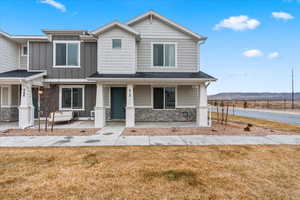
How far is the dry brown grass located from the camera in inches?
133

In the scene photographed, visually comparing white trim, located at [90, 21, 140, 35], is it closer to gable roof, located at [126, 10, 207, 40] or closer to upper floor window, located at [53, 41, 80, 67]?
gable roof, located at [126, 10, 207, 40]

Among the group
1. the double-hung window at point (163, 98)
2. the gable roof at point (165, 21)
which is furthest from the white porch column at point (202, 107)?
the gable roof at point (165, 21)

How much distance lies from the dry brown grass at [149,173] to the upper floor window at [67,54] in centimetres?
788

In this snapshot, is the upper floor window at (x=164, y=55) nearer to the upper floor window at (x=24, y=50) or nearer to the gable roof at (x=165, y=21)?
the gable roof at (x=165, y=21)

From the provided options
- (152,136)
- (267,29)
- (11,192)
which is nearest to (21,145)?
(11,192)

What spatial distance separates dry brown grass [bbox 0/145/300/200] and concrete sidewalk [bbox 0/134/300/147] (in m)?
0.76

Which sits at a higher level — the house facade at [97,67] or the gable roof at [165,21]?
the gable roof at [165,21]

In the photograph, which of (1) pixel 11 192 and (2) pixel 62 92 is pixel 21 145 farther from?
(2) pixel 62 92

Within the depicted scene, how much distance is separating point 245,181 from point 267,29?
84.0 ft

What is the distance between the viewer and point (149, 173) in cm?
423

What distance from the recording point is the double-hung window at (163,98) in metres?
12.3

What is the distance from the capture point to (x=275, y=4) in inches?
719

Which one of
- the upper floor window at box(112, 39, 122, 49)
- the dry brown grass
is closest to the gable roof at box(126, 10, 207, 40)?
the upper floor window at box(112, 39, 122, 49)

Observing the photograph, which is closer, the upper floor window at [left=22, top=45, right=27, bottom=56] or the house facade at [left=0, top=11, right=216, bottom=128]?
the house facade at [left=0, top=11, right=216, bottom=128]
